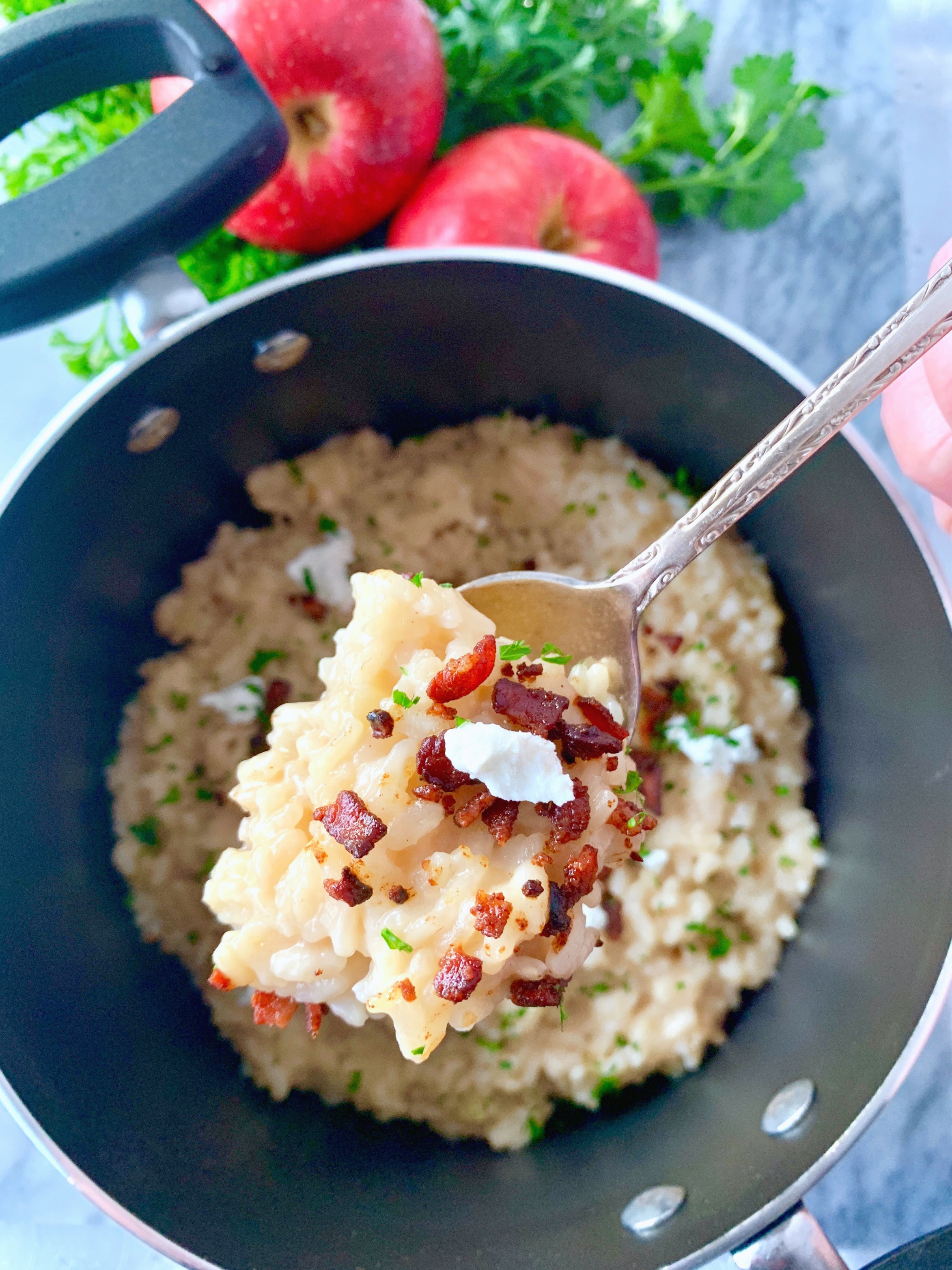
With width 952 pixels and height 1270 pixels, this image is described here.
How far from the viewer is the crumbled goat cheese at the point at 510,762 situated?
0.99 m

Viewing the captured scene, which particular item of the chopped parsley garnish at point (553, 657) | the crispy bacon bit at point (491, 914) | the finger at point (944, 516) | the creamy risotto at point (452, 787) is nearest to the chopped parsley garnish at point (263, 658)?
the creamy risotto at point (452, 787)

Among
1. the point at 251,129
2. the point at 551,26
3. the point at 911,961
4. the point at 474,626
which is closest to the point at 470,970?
the point at 474,626

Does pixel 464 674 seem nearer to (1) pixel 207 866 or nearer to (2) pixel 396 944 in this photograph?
(2) pixel 396 944

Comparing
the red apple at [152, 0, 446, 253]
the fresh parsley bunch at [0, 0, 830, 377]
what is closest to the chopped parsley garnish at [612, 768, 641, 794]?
the red apple at [152, 0, 446, 253]

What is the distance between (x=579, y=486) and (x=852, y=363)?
614 millimetres

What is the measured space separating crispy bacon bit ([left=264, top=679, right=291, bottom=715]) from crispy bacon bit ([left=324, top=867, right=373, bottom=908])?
24.3 inches

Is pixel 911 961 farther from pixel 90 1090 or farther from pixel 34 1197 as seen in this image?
pixel 34 1197

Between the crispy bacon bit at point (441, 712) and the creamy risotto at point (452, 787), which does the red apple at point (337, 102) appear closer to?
the creamy risotto at point (452, 787)

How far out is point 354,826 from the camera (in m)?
1.03

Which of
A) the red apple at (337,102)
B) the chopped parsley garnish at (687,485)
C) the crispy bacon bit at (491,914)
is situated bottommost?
the chopped parsley garnish at (687,485)

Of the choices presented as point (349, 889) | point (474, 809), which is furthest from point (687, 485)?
point (349, 889)

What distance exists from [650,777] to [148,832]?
32.1 inches

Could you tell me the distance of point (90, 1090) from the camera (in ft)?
4.31

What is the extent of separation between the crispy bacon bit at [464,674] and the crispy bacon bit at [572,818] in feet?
0.50
